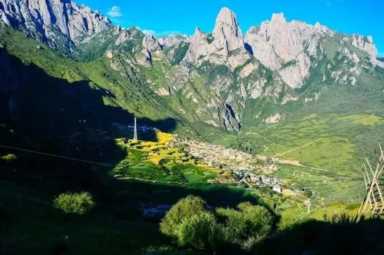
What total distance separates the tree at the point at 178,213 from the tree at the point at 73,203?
50.8 ft

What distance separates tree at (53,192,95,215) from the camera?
8888 cm

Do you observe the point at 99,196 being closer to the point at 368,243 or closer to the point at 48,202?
the point at 48,202

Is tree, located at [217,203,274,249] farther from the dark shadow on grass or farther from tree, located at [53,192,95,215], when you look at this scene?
the dark shadow on grass

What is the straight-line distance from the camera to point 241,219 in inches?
3895

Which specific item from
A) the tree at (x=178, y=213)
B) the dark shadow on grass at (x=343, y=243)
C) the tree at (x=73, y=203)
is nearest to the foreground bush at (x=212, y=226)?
the tree at (x=178, y=213)

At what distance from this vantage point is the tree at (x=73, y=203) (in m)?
88.9

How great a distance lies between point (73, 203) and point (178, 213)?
20.7m

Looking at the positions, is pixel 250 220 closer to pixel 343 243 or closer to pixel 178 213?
pixel 178 213

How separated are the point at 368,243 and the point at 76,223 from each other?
59.9 meters

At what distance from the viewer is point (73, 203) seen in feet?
297

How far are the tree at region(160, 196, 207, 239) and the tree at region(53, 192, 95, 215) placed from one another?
15.5m

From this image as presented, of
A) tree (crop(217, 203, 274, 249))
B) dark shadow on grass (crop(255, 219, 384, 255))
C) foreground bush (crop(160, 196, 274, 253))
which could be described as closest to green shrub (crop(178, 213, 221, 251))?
foreground bush (crop(160, 196, 274, 253))

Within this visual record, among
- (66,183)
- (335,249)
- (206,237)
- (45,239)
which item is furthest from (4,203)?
(335,249)

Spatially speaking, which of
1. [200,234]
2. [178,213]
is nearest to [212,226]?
[200,234]
